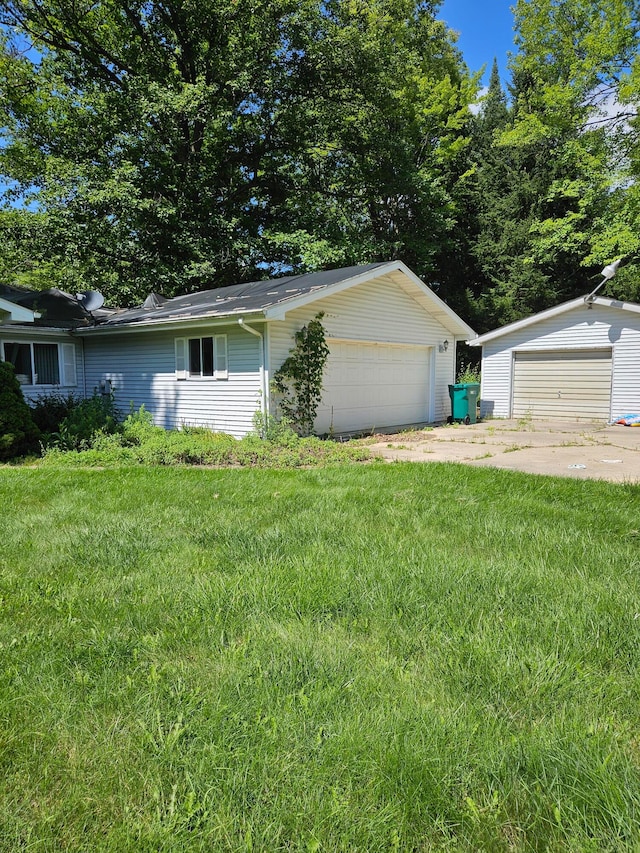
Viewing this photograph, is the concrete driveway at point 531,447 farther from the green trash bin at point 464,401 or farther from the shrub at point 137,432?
the shrub at point 137,432

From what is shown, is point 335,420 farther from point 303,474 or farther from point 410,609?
point 410,609

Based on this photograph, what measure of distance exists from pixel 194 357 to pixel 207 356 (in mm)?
490

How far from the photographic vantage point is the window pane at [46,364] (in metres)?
14.2

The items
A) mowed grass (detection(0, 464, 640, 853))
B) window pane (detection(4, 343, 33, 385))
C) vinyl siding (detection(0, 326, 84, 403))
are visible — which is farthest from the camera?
window pane (detection(4, 343, 33, 385))

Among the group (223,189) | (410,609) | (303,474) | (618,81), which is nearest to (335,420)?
(303,474)

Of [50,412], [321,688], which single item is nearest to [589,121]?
[50,412]

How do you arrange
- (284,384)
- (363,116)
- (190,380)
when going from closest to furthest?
(284,384) → (190,380) → (363,116)

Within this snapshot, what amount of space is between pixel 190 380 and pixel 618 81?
59.0 ft

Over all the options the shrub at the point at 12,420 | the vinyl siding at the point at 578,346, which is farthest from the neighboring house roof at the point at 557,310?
the shrub at the point at 12,420

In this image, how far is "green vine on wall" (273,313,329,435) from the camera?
1061 cm

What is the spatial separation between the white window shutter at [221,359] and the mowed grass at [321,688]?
22.7ft

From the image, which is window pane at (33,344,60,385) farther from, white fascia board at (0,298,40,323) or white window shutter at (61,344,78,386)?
white fascia board at (0,298,40,323)

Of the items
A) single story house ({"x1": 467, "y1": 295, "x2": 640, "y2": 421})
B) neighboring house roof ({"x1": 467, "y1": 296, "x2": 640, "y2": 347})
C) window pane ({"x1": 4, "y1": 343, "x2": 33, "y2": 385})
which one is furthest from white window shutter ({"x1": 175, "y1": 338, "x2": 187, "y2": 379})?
single story house ({"x1": 467, "y1": 295, "x2": 640, "y2": 421})

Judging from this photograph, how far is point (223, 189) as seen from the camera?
2061 centimetres
